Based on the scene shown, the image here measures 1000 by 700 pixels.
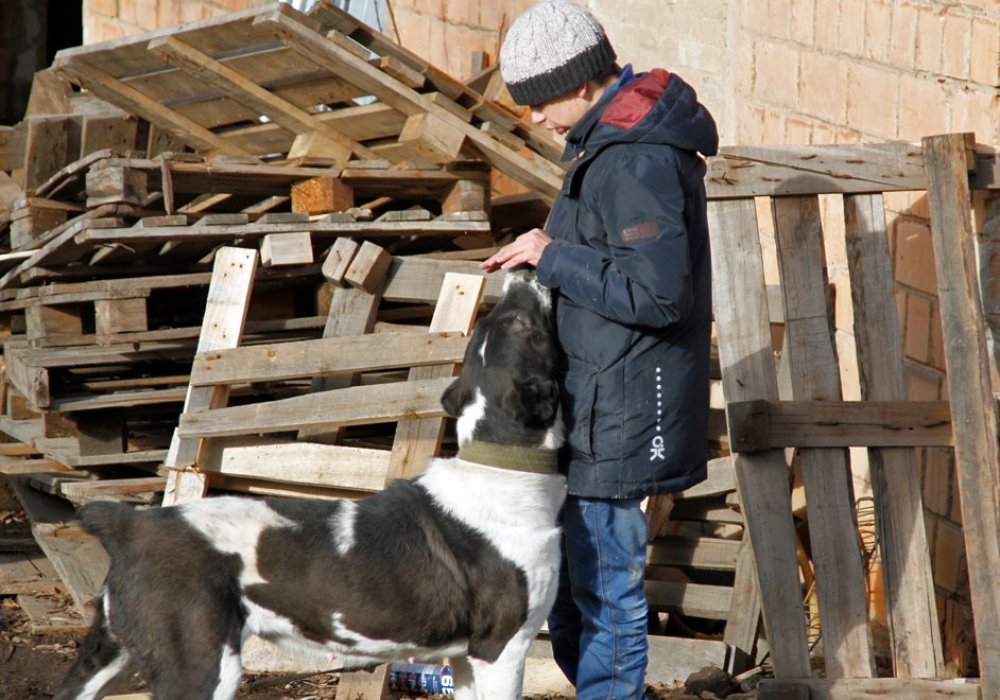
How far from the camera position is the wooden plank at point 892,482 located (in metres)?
4.26

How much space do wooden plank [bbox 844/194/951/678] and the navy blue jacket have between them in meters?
0.95

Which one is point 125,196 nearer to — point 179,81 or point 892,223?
point 179,81

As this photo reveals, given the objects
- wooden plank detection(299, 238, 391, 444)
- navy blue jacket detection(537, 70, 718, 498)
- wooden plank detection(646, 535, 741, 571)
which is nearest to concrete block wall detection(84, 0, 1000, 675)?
wooden plank detection(646, 535, 741, 571)

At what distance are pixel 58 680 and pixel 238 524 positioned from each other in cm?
221

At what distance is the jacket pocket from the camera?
139 inches

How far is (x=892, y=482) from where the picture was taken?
429 centimetres

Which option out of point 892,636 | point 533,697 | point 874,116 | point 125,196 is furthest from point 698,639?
point 125,196

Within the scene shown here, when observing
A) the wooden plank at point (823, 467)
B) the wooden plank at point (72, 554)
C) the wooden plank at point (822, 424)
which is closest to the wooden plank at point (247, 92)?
the wooden plank at point (72, 554)

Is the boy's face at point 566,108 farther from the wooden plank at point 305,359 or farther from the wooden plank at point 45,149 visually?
the wooden plank at point 45,149

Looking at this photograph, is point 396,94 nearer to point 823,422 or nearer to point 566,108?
point 566,108

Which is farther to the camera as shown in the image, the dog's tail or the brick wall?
the brick wall

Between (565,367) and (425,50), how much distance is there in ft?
16.7

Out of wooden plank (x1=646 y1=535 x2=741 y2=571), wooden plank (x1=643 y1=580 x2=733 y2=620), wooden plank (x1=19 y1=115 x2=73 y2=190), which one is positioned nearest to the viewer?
wooden plank (x1=643 y1=580 x2=733 y2=620)

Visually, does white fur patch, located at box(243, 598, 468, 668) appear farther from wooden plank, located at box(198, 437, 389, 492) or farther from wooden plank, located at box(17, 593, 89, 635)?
wooden plank, located at box(17, 593, 89, 635)
